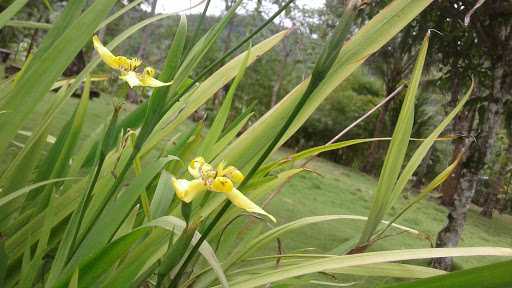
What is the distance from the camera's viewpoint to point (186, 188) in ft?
1.02

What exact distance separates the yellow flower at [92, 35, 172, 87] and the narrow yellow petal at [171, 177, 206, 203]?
0.09 meters

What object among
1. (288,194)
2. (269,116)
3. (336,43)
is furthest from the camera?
(288,194)

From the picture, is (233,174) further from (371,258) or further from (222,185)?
(371,258)

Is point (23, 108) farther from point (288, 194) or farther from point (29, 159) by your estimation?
point (288, 194)

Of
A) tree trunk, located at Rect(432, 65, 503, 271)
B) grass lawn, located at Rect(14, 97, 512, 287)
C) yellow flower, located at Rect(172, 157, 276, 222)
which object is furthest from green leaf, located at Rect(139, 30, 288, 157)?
tree trunk, located at Rect(432, 65, 503, 271)

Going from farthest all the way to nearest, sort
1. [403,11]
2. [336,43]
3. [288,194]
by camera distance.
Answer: [288,194] → [403,11] → [336,43]

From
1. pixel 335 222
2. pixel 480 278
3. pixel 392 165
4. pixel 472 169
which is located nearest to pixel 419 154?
pixel 392 165

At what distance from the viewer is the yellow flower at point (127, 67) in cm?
39

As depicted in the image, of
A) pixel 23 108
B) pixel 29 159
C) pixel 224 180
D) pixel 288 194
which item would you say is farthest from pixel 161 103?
pixel 288 194

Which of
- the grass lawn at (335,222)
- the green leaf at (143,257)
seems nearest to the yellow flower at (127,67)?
the green leaf at (143,257)

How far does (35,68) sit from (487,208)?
7.07 meters

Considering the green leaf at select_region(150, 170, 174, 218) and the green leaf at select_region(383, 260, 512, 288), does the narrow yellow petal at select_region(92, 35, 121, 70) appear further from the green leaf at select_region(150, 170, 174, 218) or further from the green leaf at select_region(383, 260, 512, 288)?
the green leaf at select_region(383, 260, 512, 288)

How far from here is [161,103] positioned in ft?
1.18

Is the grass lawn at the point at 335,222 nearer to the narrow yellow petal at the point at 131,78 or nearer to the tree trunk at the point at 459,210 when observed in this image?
the tree trunk at the point at 459,210
